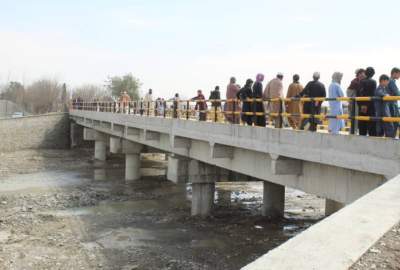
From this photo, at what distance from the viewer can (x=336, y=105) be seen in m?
9.16

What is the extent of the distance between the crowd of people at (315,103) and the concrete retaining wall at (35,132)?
31094 mm

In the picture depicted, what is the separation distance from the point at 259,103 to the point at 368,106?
12.3 ft

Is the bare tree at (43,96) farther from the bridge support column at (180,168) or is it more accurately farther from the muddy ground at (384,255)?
the muddy ground at (384,255)

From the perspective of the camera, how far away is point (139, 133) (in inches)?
949

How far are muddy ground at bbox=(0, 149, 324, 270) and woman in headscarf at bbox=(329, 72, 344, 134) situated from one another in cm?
477

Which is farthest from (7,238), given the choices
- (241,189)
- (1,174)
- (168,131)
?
(1,174)

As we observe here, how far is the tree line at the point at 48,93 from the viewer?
262 feet

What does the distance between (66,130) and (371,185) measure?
43119mm

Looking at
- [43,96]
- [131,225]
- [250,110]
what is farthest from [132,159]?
[43,96]

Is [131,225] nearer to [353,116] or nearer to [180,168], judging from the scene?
[180,168]

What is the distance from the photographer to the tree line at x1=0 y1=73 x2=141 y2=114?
79.9 meters

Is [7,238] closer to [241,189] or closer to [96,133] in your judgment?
[241,189]

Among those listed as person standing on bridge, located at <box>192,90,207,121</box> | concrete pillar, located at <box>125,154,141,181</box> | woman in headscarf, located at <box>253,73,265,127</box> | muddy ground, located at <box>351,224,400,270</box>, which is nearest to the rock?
muddy ground, located at <box>351,224,400,270</box>

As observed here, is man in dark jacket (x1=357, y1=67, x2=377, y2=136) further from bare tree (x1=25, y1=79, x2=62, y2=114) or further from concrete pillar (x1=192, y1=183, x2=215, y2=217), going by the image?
bare tree (x1=25, y1=79, x2=62, y2=114)
